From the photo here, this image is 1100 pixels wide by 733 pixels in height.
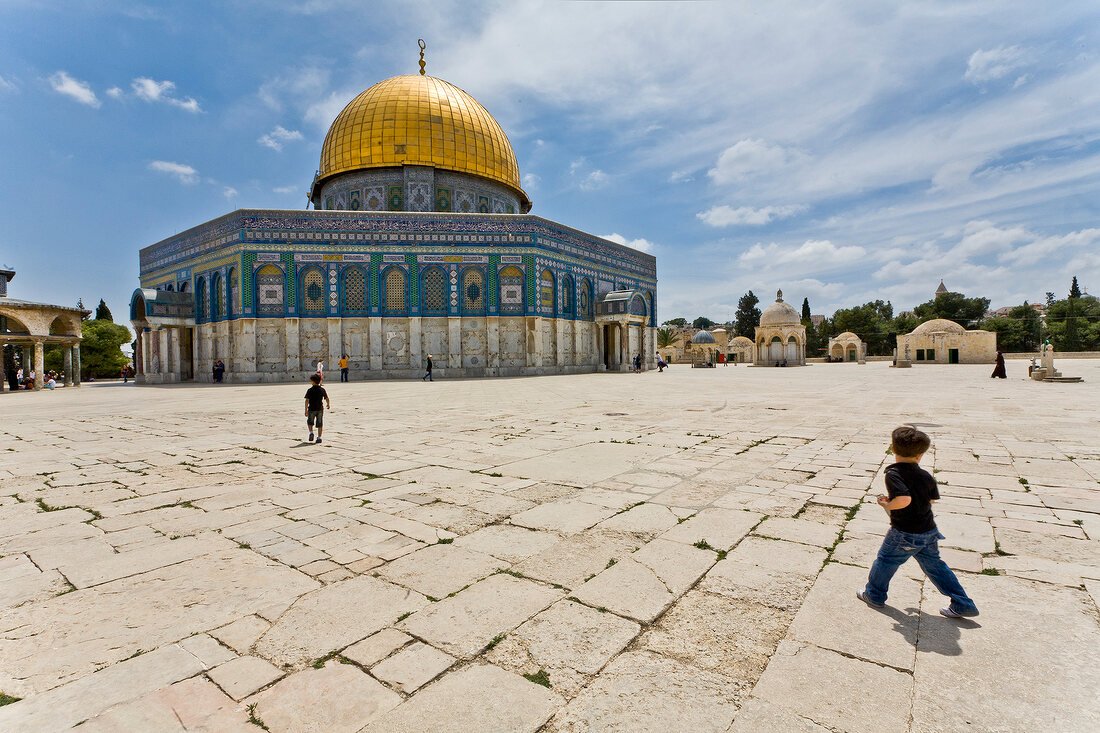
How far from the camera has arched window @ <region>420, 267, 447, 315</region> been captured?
84.8 feet

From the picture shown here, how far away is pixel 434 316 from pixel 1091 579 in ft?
82.0

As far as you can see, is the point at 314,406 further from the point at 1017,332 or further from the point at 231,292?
the point at 1017,332

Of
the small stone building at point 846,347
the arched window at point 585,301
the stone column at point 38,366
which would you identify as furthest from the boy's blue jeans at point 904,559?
the small stone building at point 846,347

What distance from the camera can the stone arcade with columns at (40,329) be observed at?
21.5m

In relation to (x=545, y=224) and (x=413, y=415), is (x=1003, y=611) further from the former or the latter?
(x=545, y=224)

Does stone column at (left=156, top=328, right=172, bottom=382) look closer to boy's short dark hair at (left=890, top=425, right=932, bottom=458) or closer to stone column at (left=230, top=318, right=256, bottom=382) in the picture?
stone column at (left=230, top=318, right=256, bottom=382)

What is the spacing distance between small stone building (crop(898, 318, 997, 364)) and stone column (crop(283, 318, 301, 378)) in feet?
141

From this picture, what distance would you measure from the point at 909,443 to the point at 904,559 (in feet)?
1.77

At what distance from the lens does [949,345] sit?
4197cm

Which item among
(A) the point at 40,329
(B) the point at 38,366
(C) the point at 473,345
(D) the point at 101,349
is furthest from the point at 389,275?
(D) the point at 101,349

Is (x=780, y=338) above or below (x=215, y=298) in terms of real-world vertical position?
below

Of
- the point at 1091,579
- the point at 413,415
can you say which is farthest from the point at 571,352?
the point at 1091,579

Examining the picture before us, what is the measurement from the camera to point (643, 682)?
192 centimetres

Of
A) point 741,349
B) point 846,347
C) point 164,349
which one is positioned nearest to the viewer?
point 164,349
